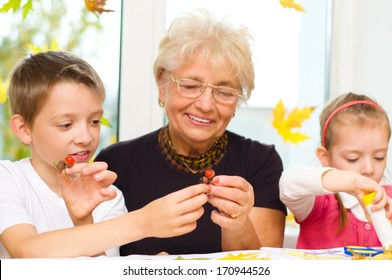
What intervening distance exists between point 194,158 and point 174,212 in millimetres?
620

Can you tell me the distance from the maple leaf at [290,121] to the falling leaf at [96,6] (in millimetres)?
810

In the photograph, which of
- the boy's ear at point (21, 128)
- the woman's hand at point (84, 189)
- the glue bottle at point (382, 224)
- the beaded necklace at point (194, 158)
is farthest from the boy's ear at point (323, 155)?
the boy's ear at point (21, 128)

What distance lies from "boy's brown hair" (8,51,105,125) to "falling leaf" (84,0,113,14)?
0.69m

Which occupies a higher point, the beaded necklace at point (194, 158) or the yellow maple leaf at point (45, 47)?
the yellow maple leaf at point (45, 47)

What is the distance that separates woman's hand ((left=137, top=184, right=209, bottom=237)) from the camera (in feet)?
3.87

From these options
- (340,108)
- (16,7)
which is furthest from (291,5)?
(16,7)

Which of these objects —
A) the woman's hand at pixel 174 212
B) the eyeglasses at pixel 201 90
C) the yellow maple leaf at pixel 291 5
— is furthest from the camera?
the yellow maple leaf at pixel 291 5

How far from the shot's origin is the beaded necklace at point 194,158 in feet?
5.86

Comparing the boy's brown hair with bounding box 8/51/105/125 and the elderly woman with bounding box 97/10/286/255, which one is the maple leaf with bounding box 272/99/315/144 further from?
the boy's brown hair with bounding box 8/51/105/125

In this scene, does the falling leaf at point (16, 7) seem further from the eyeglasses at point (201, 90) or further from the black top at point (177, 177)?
the eyeglasses at point (201, 90)

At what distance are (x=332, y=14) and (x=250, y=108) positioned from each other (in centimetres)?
52

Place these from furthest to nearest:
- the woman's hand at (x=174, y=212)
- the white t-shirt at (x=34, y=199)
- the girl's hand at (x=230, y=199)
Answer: the white t-shirt at (x=34, y=199) < the girl's hand at (x=230, y=199) < the woman's hand at (x=174, y=212)

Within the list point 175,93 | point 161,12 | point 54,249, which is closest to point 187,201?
point 54,249

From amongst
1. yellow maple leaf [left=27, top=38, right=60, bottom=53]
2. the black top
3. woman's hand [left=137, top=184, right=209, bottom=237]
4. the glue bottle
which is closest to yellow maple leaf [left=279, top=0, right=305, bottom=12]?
the black top
